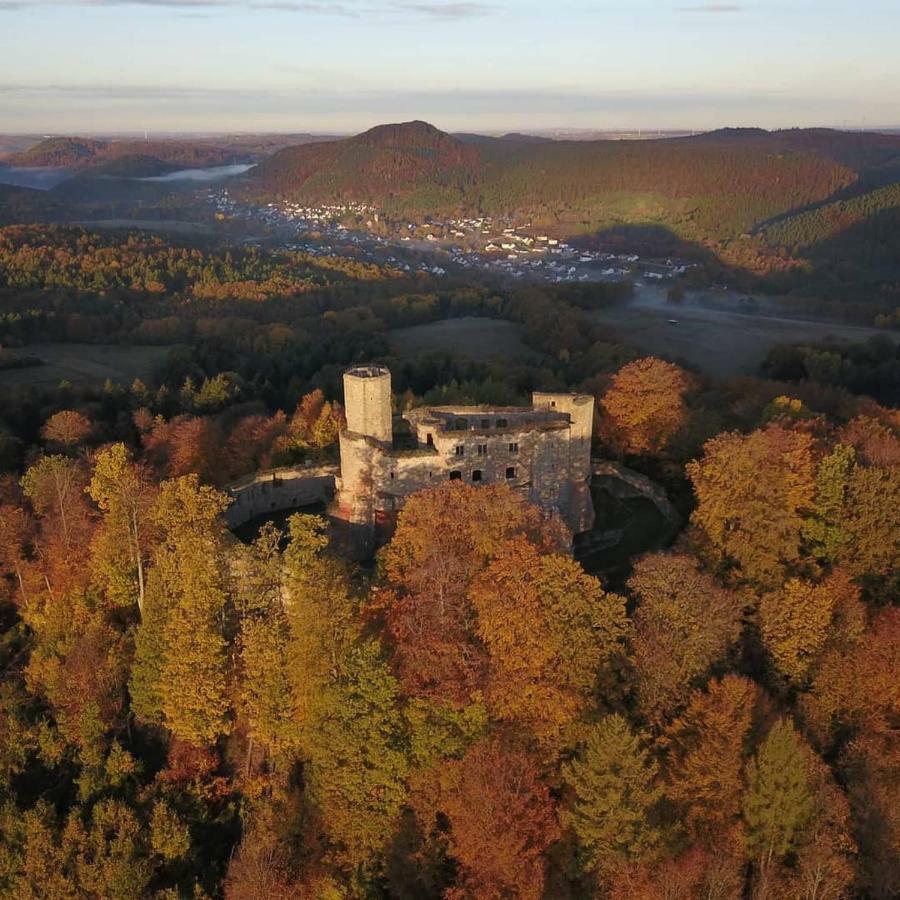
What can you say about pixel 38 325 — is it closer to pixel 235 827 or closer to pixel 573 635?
pixel 235 827

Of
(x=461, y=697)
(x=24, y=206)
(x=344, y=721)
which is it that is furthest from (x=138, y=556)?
(x=24, y=206)

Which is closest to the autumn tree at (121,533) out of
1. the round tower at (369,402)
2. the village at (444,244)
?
the round tower at (369,402)

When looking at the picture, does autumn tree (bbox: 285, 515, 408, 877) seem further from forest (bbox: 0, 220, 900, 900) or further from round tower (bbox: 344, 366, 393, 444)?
round tower (bbox: 344, 366, 393, 444)

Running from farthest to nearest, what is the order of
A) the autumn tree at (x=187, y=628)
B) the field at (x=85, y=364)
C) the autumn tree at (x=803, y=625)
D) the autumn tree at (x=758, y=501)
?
the field at (x=85, y=364) → the autumn tree at (x=758, y=501) → the autumn tree at (x=803, y=625) → the autumn tree at (x=187, y=628)

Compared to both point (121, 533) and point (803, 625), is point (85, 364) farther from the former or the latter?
point (803, 625)

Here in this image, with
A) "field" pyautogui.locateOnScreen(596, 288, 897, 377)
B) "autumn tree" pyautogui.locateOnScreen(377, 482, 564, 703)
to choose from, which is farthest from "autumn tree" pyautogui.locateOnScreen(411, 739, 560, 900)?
"field" pyautogui.locateOnScreen(596, 288, 897, 377)

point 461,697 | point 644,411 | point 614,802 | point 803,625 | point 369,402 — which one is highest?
point 369,402

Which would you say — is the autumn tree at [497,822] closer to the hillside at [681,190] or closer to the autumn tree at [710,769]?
the autumn tree at [710,769]
